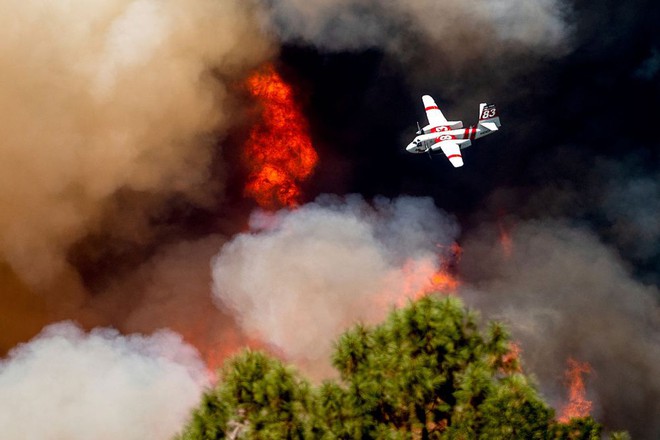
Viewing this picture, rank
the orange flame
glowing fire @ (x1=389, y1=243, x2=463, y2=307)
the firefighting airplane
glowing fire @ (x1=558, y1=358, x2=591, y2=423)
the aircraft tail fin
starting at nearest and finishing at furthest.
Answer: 1. glowing fire @ (x1=558, y1=358, x2=591, y2=423)
2. the orange flame
3. glowing fire @ (x1=389, y1=243, x2=463, y2=307)
4. the aircraft tail fin
5. the firefighting airplane

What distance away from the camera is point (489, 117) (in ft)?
214

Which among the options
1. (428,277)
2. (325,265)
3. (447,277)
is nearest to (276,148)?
(325,265)

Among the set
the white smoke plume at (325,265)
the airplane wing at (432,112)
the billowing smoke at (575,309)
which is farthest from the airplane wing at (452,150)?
the billowing smoke at (575,309)

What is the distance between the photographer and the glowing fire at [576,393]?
5488cm

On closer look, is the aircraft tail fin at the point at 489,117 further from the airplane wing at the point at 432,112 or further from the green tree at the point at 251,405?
the green tree at the point at 251,405

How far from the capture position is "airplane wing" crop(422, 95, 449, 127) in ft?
226

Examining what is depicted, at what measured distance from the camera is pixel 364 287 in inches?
2566

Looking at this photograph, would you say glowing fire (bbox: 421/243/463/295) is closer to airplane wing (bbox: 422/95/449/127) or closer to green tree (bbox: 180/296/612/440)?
airplane wing (bbox: 422/95/449/127)

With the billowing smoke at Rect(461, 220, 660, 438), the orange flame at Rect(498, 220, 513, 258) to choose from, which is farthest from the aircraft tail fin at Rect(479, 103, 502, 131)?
the billowing smoke at Rect(461, 220, 660, 438)

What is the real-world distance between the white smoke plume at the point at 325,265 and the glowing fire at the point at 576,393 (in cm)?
1740

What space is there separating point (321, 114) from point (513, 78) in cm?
2434

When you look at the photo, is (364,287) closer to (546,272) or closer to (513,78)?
(546,272)

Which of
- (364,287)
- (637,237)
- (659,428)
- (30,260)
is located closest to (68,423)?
(30,260)

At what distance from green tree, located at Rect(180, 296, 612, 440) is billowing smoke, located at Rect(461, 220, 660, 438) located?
3575cm
